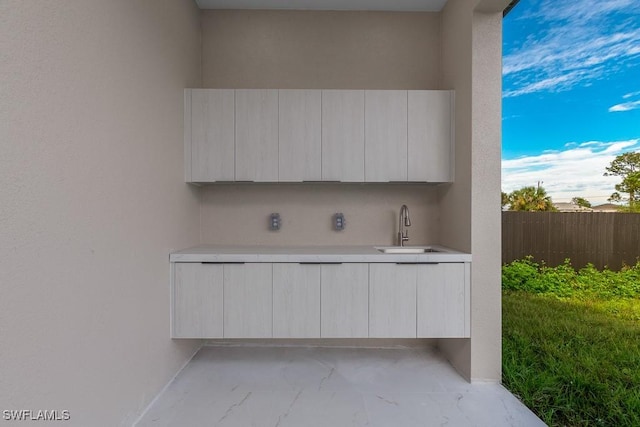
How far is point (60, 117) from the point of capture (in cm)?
145

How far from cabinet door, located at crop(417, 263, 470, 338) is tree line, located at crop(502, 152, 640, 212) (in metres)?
2.74

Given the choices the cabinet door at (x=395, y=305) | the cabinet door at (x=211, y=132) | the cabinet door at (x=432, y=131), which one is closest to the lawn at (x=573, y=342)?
the cabinet door at (x=395, y=305)

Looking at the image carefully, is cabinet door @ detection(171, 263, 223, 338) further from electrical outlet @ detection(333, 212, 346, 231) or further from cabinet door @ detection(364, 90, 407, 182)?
cabinet door @ detection(364, 90, 407, 182)

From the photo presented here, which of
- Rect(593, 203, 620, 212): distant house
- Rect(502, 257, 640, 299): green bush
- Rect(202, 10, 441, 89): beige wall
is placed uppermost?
Rect(202, 10, 441, 89): beige wall

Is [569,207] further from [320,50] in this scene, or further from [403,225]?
[320,50]

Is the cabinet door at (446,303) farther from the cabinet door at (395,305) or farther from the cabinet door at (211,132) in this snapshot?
the cabinet door at (211,132)

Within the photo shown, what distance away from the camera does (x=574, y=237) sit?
14.8 feet

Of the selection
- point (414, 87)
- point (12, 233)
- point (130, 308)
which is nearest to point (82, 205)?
point (12, 233)

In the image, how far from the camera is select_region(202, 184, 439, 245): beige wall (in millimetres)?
3418

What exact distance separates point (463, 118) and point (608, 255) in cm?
326

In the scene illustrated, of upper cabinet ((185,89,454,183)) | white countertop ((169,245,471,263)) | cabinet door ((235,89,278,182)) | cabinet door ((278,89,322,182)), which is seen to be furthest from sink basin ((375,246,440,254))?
cabinet door ((235,89,278,182))

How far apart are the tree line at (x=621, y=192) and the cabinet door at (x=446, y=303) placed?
2.74 m

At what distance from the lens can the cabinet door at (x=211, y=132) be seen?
3.01 meters

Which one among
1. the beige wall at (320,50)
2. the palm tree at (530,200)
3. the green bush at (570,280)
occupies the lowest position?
the green bush at (570,280)
